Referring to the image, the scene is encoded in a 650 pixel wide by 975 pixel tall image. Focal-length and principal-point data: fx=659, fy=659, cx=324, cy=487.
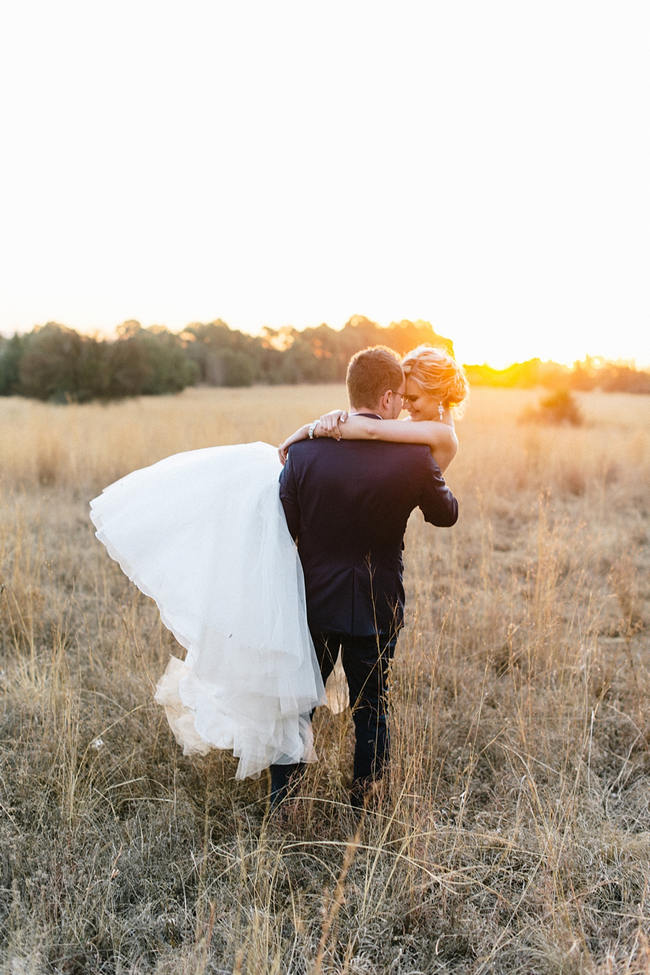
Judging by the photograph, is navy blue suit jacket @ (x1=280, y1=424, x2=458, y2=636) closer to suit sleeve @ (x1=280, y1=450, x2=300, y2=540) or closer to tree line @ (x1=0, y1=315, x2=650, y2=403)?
suit sleeve @ (x1=280, y1=450, x2=300, y2=540)

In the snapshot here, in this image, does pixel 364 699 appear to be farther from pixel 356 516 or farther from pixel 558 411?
pixel 558 411

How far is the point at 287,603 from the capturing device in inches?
94.9

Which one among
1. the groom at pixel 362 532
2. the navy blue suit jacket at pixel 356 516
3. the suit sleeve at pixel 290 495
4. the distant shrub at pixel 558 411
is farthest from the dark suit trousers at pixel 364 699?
the distant shrub at pixel 558 411

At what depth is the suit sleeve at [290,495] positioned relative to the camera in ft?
7.86

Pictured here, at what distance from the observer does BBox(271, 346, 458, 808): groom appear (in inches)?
90.2

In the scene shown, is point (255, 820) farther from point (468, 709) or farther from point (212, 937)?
point (468, 709)

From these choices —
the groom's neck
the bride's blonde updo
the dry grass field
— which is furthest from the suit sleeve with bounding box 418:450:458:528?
the dry grass field

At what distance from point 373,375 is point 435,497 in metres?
0.49

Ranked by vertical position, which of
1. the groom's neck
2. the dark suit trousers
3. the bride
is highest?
the groom's neck

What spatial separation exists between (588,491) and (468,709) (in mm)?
6158

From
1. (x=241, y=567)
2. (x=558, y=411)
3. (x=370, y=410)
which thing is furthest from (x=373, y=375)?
(x=558, y=411)

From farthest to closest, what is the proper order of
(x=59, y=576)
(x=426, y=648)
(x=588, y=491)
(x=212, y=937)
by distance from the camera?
(x=588, y=491), (x=59, y=576), (x=426, y=648), (x=212, y=937)

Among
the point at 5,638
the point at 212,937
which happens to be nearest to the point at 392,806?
the point at 212,937

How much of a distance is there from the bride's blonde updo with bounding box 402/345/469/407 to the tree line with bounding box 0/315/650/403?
→ 18250 millimetres
